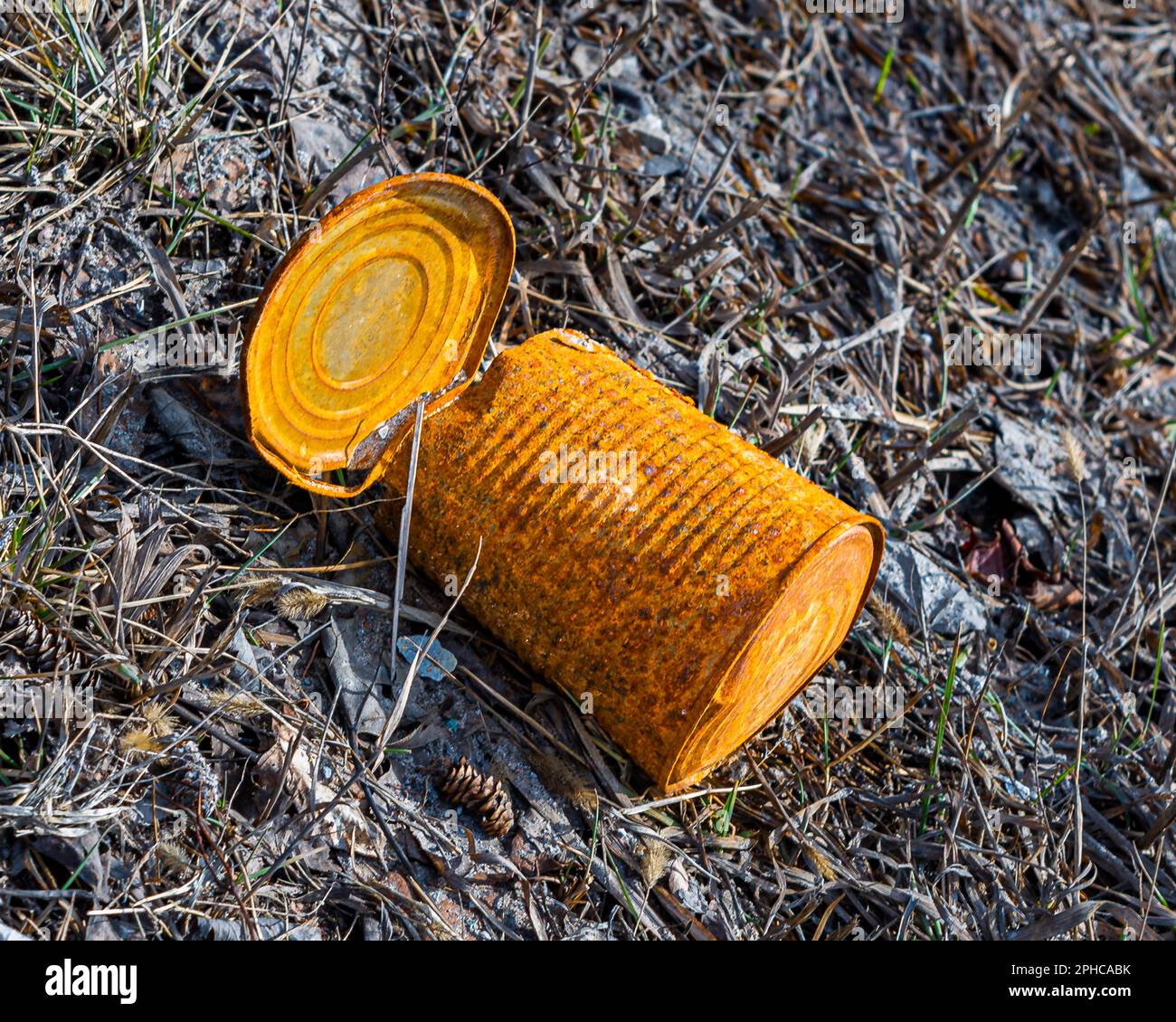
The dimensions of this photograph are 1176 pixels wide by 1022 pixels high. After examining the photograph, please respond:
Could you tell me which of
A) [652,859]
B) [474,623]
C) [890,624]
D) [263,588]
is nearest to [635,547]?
[474,623]

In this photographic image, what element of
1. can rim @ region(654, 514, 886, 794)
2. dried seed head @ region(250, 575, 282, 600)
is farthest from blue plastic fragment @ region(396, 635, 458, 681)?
can rim @ region(654, 514, 886, 794)

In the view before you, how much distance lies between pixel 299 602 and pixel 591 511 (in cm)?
71

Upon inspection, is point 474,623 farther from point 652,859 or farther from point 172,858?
point 172,858

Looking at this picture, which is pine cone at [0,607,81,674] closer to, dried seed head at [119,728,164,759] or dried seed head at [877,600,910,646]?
dried seed head at [119,728,164,759]

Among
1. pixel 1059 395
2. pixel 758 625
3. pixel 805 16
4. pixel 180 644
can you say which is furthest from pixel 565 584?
pixel 805 16

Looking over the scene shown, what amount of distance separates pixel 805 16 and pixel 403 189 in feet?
8.45

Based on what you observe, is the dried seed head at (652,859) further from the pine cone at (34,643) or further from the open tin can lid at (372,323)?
the pine cone at (34,643)

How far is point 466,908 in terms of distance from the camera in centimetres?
259

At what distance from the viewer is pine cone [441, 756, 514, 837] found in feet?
8.80

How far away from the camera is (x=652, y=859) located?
8.86ft

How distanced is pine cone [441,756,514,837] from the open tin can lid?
0.70m

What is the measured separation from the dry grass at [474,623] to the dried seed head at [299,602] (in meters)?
0.01

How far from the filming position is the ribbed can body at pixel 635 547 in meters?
2.53
